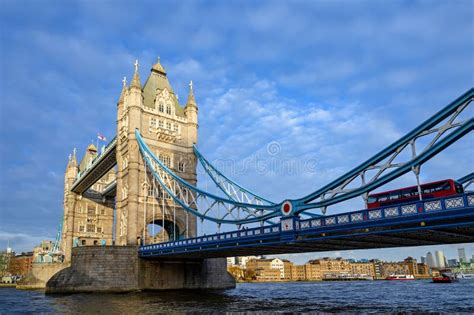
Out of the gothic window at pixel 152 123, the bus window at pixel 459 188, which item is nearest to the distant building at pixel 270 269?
the gothic window at pixel 152 123

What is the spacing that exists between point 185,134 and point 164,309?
34.1m

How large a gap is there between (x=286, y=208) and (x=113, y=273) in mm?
22160

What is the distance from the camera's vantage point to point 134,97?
52.1 meters

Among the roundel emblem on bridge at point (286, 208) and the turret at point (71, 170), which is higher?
the turret at point (71, 170)

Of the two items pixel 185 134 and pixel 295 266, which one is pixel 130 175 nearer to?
pixel 185 134

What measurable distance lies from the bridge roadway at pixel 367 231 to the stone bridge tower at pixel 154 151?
50.8 feet

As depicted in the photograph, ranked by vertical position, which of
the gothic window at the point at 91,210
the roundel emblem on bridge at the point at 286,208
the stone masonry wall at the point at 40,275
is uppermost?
the gothic window at the point at 91,210

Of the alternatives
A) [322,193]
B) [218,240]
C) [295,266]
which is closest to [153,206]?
[218,240]

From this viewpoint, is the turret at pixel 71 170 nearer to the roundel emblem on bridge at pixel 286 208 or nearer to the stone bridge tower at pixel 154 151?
the stone bridge tower at pixel 154 151

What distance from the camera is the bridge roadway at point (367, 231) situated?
2002 centimetres

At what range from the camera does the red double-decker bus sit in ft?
77.1

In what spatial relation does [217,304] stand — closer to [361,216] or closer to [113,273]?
[361,216]

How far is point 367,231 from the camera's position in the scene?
77.7 ft

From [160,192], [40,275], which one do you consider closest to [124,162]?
[160,192]
